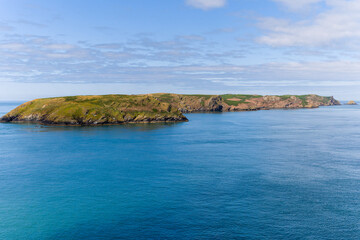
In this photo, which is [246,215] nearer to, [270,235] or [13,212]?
[270,235]

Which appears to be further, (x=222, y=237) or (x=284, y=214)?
(x=284, y=214)

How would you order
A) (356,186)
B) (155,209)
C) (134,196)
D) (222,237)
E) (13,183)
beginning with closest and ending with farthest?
(222,237), (155,209), (134,196), (356,186), (13,183)

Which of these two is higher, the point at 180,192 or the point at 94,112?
the point at 94,112

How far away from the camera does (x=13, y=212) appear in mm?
43844

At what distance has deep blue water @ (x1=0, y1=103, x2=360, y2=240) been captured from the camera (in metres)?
38.0

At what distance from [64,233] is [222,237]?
1994 cm

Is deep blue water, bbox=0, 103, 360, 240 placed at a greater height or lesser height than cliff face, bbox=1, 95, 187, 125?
lesser

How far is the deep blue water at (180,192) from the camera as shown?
38.0m

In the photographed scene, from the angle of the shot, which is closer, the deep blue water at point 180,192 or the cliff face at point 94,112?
the deep blue water at point 180,192

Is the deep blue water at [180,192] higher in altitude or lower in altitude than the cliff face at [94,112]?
lower

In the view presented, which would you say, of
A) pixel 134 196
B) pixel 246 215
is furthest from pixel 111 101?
pixel 246 215

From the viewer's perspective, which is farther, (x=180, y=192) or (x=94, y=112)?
(x=94, y=112)

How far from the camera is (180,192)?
51.9m

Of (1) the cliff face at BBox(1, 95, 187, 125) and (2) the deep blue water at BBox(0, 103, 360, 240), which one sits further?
(1) the cliff face at BBox(1, 95, 187, 125)
